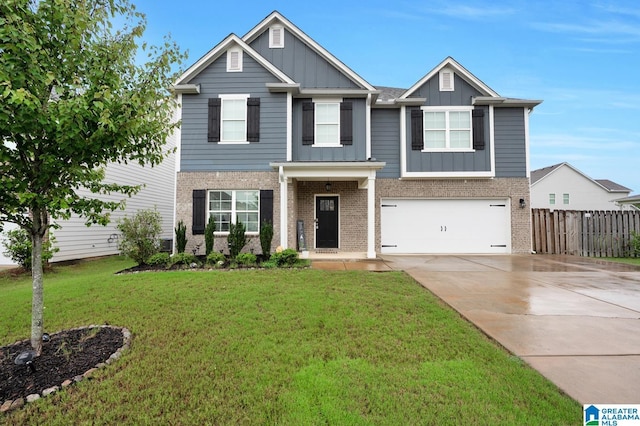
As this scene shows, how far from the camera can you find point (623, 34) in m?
13.1

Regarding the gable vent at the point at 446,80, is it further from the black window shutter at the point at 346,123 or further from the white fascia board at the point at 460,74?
the black window shutter at the point at 346,123

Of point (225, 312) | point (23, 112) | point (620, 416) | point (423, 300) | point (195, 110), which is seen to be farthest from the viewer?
point (195, 110)

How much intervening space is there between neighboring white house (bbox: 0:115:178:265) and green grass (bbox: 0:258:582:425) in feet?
21.4

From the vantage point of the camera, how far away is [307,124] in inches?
426

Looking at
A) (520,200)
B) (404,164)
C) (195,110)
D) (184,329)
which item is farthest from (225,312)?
(520,200)

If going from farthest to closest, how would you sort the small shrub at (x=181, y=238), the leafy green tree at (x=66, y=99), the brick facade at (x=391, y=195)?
1. the brick facade at (x=391, y=195)
2. the small shrub at (x=181, y=238)
3. the leafy green tree at (x=66, y=99)

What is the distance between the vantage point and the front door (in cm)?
1172

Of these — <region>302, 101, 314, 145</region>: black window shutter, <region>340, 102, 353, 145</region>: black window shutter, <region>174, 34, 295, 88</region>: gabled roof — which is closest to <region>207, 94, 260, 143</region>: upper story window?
<region>174, 34, 295, 88</region>: gabled roof

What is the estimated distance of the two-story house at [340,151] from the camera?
10.4m

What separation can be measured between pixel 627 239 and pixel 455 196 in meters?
6.33

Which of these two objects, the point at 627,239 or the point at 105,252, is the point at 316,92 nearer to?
the point at 105,252

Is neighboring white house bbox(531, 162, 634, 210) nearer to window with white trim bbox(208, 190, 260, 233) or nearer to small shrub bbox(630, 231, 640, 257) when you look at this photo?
small shrub bbox(630, 231, 640, 257)

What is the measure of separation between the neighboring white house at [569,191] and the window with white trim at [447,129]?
75.4 feet

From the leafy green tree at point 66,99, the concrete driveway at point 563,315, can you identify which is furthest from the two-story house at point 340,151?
the leafy green tree at point 66,99
